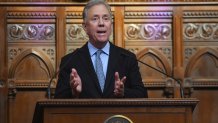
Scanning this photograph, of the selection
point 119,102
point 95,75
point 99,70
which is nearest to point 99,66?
point 99,70

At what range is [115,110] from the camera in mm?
3250

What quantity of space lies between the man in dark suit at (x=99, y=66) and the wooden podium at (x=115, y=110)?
14.6 inches

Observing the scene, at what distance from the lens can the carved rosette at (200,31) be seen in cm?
562

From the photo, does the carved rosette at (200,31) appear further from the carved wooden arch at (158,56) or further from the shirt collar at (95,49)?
the shirt collar at (95,49)

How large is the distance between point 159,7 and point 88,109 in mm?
2562

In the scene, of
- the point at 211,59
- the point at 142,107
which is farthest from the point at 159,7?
the point at 142,107

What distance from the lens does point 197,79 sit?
5547mm

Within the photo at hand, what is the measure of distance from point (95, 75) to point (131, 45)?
1769 mm

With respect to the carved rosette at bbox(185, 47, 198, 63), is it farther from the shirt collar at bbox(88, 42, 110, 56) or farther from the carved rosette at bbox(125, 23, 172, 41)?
the shirt collar at bbox(88, 42, 110, 56)

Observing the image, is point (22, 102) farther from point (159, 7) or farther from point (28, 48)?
point (159, 7)

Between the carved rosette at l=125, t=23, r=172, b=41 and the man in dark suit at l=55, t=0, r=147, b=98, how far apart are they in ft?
4.75

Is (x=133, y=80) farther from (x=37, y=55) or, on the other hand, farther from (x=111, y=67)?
(x=37, y=55)

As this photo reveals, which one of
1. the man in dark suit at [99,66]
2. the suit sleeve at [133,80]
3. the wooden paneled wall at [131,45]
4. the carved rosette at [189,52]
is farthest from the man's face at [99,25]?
the carved rosette at [189,52]

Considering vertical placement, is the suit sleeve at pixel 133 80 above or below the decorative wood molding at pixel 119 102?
above
